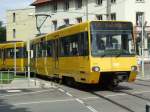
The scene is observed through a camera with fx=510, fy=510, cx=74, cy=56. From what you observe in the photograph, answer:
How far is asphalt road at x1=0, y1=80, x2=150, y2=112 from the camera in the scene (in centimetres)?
1608

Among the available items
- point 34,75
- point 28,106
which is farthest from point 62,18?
point 28,106

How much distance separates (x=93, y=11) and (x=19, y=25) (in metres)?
34.8

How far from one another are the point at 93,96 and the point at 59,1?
2197 inches

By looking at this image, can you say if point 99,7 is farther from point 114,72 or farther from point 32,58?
point 114,72

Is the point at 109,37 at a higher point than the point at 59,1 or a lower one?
lower

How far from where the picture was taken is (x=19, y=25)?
326ft

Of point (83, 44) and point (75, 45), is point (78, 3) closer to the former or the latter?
point (75, 45)

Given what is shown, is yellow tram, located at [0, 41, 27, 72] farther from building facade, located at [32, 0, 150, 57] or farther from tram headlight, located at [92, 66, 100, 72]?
tram headlight, located at [92, 66, 100, 72]

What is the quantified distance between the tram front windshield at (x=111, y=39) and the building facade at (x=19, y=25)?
74.3 metres

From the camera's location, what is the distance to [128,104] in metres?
17.0

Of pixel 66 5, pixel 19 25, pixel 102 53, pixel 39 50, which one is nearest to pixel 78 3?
pixel 66 5

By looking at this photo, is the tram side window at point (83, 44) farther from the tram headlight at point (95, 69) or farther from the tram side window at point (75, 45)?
the tram headlight at point (95, 69)

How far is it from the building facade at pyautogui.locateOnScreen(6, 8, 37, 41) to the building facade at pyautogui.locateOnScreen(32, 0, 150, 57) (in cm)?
1308

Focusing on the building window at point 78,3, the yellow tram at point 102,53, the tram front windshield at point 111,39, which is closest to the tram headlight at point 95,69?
the yellow tram at point 102,53
